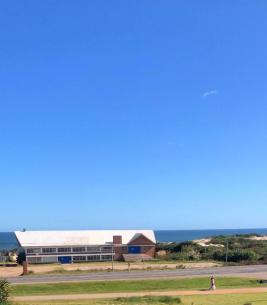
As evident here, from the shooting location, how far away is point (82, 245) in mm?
78250

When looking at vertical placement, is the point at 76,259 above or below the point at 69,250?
below

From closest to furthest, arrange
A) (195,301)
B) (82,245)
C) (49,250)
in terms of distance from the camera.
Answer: (195,301), (49,250), (82,245)

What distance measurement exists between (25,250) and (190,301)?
43980 millimetres

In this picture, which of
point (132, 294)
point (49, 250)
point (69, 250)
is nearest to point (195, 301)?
point (132, 294)

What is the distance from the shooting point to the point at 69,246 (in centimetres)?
7738

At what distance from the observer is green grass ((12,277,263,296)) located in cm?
4297

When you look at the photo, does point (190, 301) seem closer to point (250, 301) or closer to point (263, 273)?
point (250, 301)

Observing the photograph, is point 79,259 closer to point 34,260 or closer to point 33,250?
point 34,260

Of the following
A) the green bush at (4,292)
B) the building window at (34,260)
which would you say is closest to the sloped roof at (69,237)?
the building window at (34,260)

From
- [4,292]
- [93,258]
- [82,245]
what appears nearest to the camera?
[4,292]

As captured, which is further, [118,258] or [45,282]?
[118,258]

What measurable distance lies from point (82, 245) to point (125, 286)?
3355 centimetres

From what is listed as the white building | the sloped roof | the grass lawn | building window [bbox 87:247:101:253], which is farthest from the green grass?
building window [bbox 87:247:101:253]

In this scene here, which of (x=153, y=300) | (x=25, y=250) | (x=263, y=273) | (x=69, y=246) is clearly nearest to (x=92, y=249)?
(x=69, y=246)
